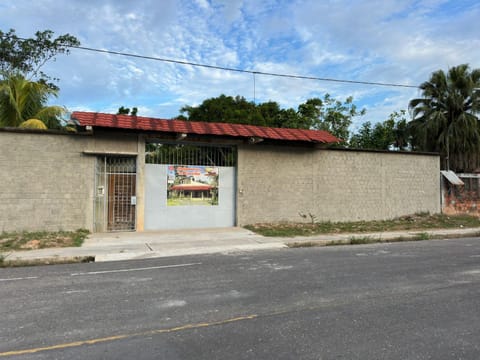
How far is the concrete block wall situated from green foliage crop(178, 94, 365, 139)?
22846 millimetres

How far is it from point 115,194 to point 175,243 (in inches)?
154

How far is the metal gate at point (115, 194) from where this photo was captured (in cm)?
1315

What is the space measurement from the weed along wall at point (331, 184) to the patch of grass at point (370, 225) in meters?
0.54

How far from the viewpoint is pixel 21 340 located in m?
3.89

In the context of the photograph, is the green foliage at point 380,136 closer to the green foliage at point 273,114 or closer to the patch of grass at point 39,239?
the green foliage at point 273,114

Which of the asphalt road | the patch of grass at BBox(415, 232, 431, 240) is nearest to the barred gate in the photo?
the asphalt road

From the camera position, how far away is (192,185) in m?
14.7

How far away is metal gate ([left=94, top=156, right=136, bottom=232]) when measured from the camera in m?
13.1

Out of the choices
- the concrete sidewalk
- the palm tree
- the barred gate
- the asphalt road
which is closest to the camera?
the asphalt road

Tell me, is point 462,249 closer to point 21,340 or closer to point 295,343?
point 295,343

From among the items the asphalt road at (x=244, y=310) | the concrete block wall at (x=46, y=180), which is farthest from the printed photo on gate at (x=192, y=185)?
the asphalt road at (x=244, y=310)

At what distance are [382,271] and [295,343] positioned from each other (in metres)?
4.15

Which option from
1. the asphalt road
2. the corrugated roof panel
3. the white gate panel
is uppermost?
the corrugated roof panel

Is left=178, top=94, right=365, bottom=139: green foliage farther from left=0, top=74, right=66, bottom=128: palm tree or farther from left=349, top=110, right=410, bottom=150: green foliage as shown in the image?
left=0, top=74, right=66, bottom=128: palm tree
